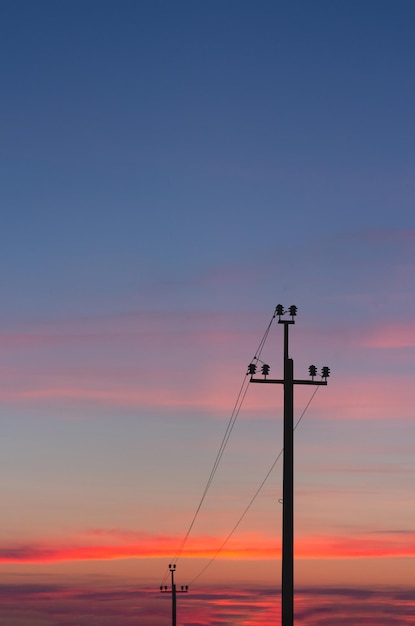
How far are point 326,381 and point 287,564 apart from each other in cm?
718

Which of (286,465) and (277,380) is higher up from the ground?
(277,380)

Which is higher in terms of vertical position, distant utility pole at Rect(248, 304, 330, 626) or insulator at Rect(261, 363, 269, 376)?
insulator at Rect(261, 363, 269, 376)

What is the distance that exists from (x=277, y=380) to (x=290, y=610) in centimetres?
809

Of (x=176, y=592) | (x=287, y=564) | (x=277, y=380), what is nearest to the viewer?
(x=287, y=564)

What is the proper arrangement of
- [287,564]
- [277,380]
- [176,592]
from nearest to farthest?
[287,564] < [277,380] < [176,592]

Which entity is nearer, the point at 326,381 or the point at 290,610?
the point at 290,610

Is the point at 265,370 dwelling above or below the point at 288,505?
above

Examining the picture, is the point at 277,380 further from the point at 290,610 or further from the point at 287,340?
the point at 290,610

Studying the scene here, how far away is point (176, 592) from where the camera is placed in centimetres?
10456

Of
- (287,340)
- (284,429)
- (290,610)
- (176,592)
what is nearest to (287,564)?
(290,610)

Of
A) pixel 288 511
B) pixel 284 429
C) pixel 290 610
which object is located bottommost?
pixel 290 610

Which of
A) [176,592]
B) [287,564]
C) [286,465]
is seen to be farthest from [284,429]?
[176,592]

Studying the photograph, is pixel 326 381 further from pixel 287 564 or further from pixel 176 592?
pixel 176 592

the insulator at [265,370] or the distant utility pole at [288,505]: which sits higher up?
the insulator at [265,370]
